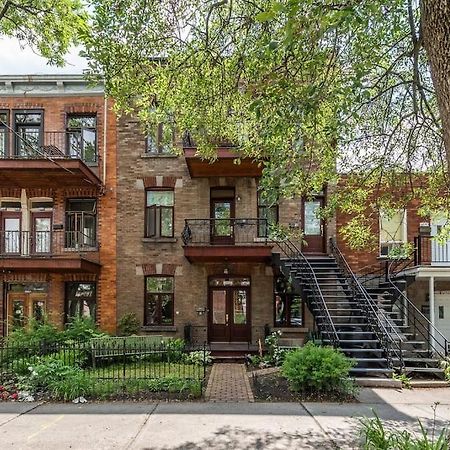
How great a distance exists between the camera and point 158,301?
1692 cm

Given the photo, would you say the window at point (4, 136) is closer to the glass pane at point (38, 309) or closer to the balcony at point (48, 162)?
the balcony at point (48, 162)

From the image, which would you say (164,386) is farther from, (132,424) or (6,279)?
(6,279)

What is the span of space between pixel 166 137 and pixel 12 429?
6.07m

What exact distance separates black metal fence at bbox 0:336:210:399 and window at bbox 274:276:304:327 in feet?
11.1

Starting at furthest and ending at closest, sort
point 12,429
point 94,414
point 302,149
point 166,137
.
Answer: point 166,137 → point 302,149 → point 94,414 → point 12,429

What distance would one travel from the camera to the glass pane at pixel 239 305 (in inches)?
664

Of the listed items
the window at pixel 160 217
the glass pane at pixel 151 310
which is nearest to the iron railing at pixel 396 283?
the window at pixel 160 217

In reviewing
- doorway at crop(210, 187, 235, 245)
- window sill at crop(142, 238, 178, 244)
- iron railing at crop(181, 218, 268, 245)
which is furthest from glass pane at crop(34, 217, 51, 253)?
doorway at crop(210, 187, 235, 245)

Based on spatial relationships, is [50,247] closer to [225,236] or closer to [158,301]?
[158,301]

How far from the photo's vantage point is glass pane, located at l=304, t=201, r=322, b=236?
1723cm

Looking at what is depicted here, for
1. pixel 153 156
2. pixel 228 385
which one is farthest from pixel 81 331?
pixel 153 156

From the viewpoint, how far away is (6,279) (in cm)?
1678

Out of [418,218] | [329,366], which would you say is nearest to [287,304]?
[418,218]

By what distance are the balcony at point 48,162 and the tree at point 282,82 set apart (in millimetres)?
6801
